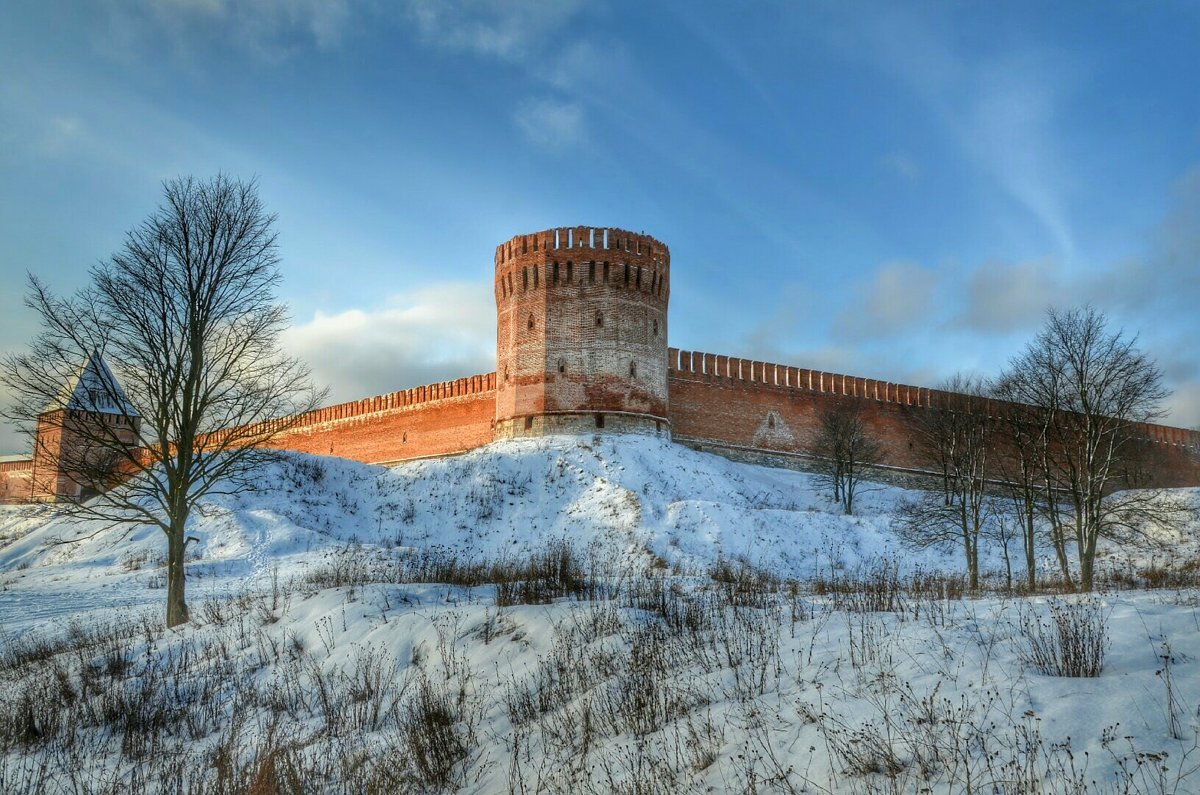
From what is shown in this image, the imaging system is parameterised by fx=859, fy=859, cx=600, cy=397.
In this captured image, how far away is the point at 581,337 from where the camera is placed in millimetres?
26609

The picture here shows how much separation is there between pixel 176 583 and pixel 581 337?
54.8 ft

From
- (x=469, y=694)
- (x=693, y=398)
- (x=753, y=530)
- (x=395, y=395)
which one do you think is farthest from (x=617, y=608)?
(x=395, y=395)

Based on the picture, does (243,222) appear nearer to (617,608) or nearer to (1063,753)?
(617,608)

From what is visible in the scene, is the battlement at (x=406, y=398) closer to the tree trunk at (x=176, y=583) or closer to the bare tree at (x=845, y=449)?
the bare tree at (x=845, y=449)

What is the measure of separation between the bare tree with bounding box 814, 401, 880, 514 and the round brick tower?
6.40 meters

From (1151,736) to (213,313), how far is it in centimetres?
1164

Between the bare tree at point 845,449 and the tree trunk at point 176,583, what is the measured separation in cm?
2104

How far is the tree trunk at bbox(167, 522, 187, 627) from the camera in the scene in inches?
436

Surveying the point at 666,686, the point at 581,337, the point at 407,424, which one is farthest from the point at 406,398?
the point at 666,686

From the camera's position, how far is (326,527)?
858 inches

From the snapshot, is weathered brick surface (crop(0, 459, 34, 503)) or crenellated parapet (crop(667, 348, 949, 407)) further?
weathered brick surface (crop(0, 459, 34, 503))

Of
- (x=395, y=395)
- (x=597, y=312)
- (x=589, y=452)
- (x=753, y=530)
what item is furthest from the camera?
(x=395, y=395)

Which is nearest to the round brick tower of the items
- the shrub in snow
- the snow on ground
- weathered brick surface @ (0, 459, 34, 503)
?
the snow on ground

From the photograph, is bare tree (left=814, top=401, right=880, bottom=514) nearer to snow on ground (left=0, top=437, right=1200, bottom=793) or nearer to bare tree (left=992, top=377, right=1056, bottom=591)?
bare tree (left=992, top=377, right=1056, bottom=591)
